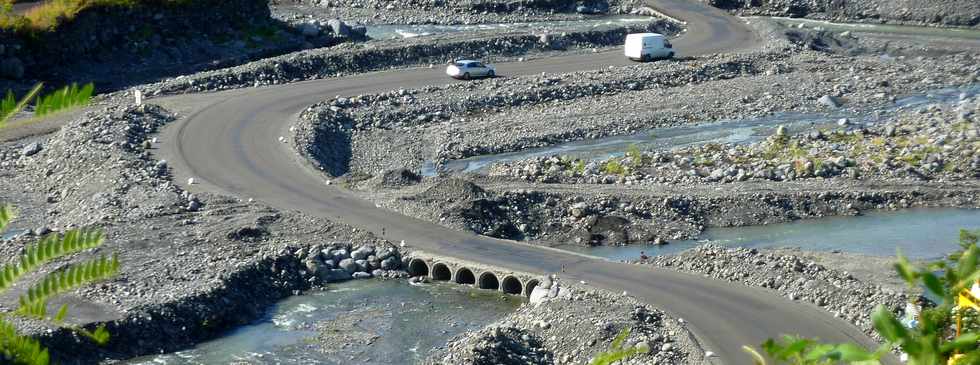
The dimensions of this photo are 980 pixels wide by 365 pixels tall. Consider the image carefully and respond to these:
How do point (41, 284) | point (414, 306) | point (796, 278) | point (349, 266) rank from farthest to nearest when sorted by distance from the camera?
point (349, 266)
point (414, 306)
point (796, 278)
point (41, 284)

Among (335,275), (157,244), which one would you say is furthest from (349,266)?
(157,244)

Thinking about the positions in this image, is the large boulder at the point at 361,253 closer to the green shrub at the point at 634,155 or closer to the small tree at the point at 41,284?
the green shrub at the point at 634,155

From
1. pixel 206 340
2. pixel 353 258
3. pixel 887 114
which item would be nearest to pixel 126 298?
pixel 206 340

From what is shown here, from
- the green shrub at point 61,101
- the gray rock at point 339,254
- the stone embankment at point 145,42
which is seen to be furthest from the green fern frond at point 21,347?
the stone embankment at point 145,42

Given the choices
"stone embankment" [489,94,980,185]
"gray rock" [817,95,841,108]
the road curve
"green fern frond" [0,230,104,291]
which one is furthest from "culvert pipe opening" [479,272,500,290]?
"green fern frond" [0,230,104,291]

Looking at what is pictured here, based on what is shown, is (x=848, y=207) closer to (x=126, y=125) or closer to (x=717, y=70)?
(x=717, y=70)

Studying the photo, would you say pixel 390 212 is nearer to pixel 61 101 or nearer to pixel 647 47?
pixel 647 47

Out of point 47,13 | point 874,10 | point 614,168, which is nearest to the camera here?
point 614,168
